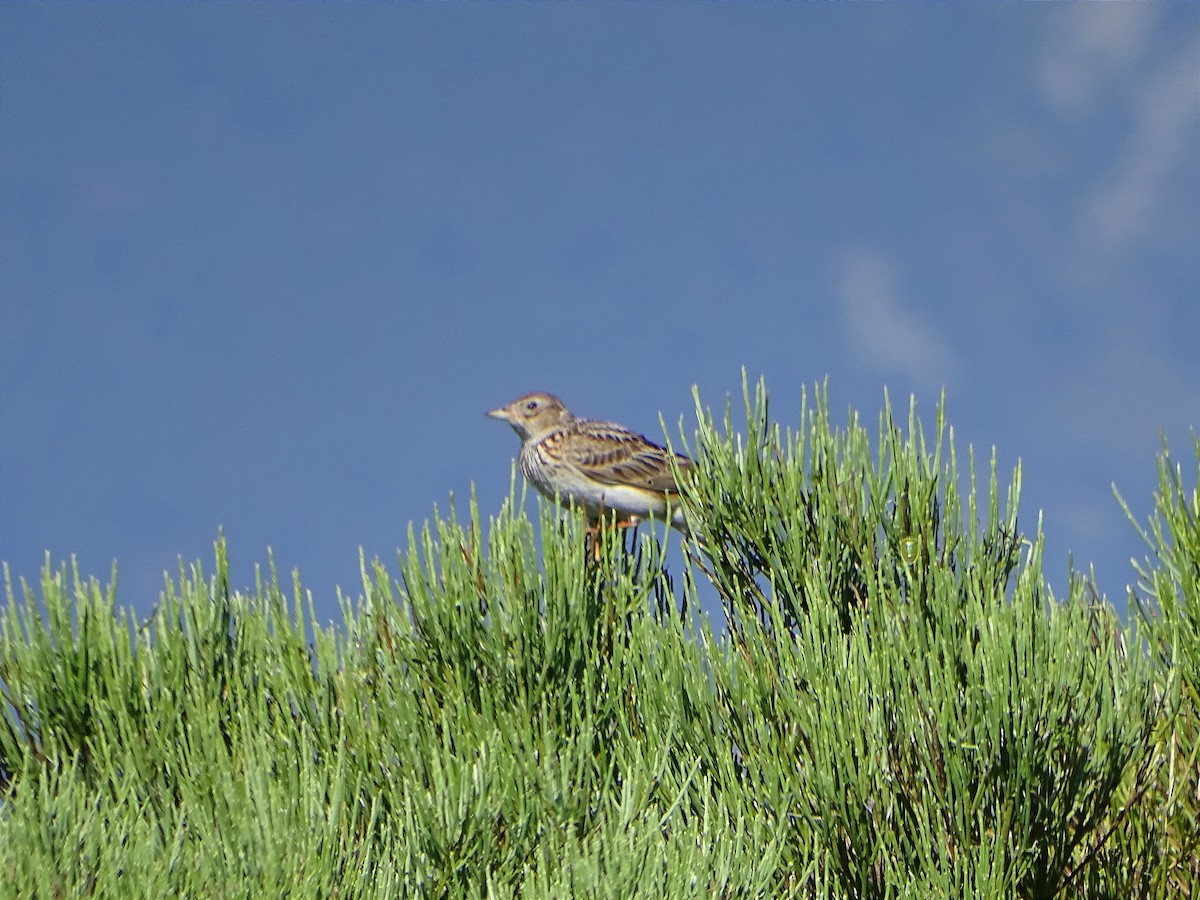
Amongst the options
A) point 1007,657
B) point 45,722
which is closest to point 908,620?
point 1007,657

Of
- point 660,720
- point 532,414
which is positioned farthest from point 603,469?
point 660,720

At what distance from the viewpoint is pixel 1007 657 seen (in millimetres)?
5121

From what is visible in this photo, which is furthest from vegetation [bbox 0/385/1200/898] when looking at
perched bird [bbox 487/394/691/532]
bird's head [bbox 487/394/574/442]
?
bird's head [bbox 487/394/574/442]

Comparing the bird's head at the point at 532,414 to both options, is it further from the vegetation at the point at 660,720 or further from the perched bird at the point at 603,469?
the vegetation at the point at 660,720

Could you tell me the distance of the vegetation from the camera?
451 centimetres

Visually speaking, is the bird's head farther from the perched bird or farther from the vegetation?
the vegetation

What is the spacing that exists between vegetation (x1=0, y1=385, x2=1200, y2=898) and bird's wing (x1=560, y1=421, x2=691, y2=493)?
2.37 metres

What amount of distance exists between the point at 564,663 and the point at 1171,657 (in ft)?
8.71

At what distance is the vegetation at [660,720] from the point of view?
14.8ft

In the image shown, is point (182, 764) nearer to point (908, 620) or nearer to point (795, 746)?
point (795, 746)

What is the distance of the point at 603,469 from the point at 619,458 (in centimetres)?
15

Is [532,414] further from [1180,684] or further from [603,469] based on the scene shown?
[1180,684]

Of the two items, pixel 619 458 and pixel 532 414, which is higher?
pixel 532 414

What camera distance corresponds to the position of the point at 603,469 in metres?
9.26
